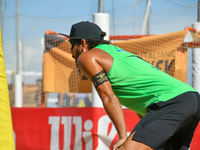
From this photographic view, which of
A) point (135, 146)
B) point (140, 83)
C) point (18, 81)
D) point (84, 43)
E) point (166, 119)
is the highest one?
point (84, 43)

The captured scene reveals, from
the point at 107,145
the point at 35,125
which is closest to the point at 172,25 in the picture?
the point at 107,145

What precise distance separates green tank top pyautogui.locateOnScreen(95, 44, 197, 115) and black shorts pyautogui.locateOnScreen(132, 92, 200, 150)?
60 mm

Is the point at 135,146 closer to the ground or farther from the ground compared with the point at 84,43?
closer to the ground

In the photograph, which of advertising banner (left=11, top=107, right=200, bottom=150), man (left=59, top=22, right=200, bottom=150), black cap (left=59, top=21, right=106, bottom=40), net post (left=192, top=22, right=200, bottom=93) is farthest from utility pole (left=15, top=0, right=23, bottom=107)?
man (left=59, top=22, right=200, bottom=150)

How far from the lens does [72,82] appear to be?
5754 millimetres

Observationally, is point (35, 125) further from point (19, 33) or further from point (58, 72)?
point (19, 33)

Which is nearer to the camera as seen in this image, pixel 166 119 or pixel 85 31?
pixel 166 119

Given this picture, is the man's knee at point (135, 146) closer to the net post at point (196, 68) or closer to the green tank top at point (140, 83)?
the green tank top at point (140, 83)

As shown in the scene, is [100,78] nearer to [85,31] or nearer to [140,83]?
[140,83]

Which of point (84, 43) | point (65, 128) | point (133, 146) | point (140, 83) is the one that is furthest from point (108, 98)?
point (65, 128)

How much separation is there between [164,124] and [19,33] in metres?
5.80

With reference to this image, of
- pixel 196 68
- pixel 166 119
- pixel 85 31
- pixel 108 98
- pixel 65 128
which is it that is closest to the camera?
pixel 166 119

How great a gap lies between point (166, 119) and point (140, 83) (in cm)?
36

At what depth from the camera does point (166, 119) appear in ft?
6.02
